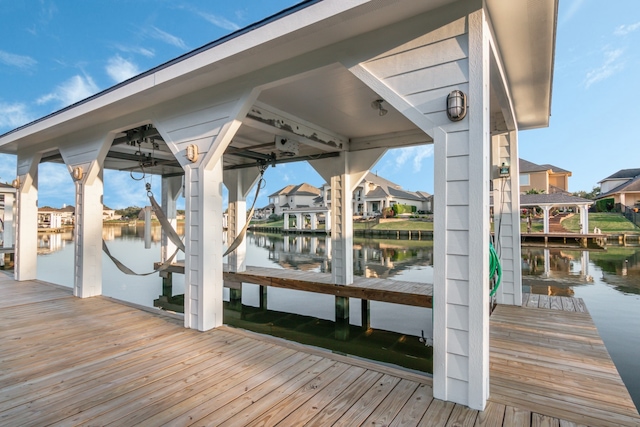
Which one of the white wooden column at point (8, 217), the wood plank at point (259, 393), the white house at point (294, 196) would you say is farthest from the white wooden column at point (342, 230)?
the white house at point (294, 196)

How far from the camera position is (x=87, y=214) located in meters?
4.30

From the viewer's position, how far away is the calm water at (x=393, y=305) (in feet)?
14.8

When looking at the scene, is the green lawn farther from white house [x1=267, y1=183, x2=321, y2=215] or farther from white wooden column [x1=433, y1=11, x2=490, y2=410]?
white house [x1=267, y1=183, x2=321, y2=215]

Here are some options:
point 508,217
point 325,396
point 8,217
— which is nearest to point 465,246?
point 325,396

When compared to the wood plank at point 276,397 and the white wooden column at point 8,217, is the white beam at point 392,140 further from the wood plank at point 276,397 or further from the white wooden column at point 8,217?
the white wooden column at point 8,217

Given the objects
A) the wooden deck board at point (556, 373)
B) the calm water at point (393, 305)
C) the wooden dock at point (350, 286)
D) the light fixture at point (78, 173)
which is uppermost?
the light fixture at point (78, 173)

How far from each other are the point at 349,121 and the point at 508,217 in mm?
2433

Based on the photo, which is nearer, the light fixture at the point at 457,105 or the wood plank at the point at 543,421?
the wood plank at the point at 543,421

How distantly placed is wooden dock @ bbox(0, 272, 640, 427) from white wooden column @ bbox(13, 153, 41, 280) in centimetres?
299

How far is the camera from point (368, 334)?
17.3ft

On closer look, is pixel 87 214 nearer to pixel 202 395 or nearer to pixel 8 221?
pixel 202 395

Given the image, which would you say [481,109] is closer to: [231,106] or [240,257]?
[231,106]

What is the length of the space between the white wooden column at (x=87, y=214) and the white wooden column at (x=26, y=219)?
69.8 inches

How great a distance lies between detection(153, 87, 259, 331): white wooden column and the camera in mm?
2984
